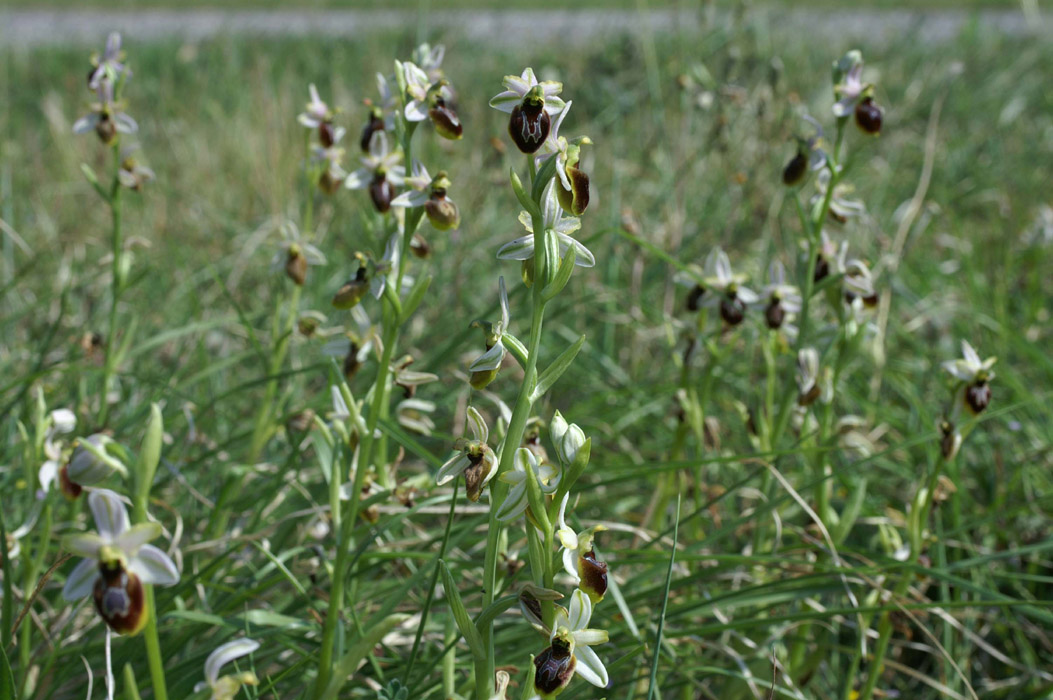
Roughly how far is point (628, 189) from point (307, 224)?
295 centimetres

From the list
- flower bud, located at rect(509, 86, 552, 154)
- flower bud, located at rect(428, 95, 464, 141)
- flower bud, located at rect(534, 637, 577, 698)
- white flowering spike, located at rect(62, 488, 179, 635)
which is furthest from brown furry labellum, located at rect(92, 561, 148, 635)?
flower bud, located at rect(428, 95, 464, 141)

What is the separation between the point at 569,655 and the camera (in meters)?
1.18

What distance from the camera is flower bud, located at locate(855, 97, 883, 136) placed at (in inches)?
75.9

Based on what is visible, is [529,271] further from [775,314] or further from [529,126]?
[775,314]

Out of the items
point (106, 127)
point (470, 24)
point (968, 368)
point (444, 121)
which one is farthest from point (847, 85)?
point (470, 24)

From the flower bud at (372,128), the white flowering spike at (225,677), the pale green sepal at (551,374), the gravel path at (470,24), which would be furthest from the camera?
the gravel path at (470,24)

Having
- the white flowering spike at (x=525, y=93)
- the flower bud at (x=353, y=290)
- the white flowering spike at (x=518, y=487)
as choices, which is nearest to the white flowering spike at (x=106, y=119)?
the flower bud at (x=353, y=290)

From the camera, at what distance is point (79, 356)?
115 inches

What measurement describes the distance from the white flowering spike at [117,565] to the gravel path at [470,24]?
626 cm

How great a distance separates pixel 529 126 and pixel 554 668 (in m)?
0.72

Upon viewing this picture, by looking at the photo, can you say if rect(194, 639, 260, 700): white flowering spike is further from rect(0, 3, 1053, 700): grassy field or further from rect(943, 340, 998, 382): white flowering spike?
rect(943, 340, 998, 382): white flowering spike

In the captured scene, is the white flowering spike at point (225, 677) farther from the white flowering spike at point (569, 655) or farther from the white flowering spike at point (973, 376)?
the white flowering spike at point (973, 376)

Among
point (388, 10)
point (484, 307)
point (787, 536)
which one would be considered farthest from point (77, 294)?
point (388, 10)

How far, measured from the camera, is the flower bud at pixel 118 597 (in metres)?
1.00
